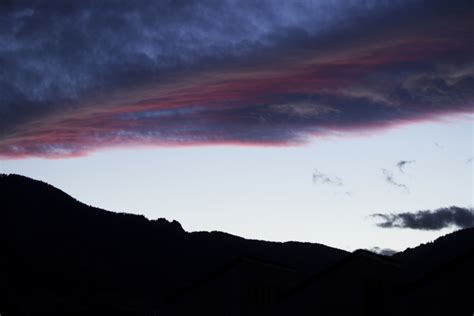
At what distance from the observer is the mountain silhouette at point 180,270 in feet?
114

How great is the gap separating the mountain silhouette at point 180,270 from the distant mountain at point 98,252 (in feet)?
0.69

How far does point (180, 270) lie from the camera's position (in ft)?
351

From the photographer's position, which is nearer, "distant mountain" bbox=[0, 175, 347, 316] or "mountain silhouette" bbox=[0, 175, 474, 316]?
"mountain silhouette" bbox=[0, 175, 474, 316]

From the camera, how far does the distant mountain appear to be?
3912 inches

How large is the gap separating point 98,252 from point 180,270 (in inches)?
710

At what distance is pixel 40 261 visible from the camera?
4301 inches

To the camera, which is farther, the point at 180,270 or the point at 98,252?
the point at 98,252

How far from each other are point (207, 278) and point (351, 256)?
345 inches

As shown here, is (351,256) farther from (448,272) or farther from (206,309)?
(206,309)

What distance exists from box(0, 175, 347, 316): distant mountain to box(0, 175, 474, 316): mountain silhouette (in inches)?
8.3

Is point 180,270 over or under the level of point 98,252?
under

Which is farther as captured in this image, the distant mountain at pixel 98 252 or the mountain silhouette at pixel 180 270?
the distant mountain at pixel 98 252

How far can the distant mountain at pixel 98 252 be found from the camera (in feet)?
326

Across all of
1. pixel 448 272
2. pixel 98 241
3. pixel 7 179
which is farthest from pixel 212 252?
pixel 448 272
